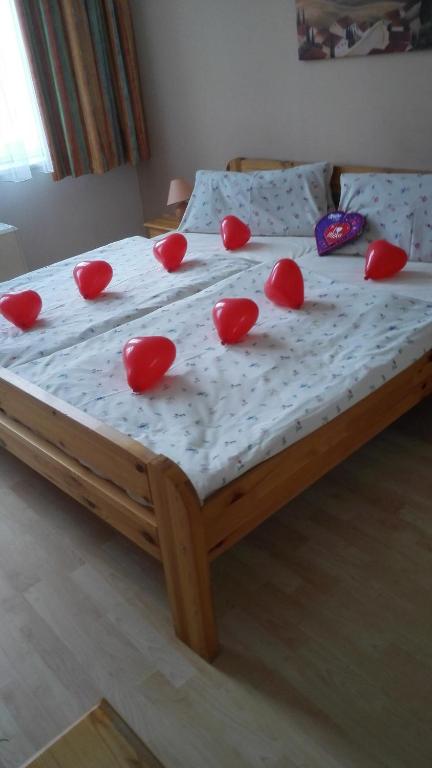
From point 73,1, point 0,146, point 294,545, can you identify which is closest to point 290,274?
point 294,545

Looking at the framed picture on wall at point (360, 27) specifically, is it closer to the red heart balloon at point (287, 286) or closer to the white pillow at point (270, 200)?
the white pillow at point (270, 200)

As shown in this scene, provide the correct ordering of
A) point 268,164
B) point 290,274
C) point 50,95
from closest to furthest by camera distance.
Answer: point 290,274
point 268,164
point 50,95

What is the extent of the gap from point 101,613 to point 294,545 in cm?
58

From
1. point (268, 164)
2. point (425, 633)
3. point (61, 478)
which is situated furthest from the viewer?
point (268, 164)

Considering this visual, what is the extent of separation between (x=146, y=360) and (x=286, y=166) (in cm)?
185

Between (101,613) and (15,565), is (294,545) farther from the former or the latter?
(15,565)

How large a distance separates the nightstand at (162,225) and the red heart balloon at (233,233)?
2.46 feet

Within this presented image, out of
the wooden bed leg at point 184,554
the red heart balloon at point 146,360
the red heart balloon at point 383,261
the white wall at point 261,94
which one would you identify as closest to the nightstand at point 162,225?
the white wall at point 261,94

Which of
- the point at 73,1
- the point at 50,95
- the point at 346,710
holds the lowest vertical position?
the point at 346,710

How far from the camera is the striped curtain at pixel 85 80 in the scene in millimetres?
3275

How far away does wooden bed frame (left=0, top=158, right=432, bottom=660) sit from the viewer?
131cm

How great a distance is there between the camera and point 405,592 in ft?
5.23

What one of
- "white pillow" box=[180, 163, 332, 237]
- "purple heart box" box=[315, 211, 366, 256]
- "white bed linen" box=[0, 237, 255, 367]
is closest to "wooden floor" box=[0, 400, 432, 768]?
"white bed linen" box=[0, 237, 255, 367]

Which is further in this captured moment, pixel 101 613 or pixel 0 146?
pixel 0 146
